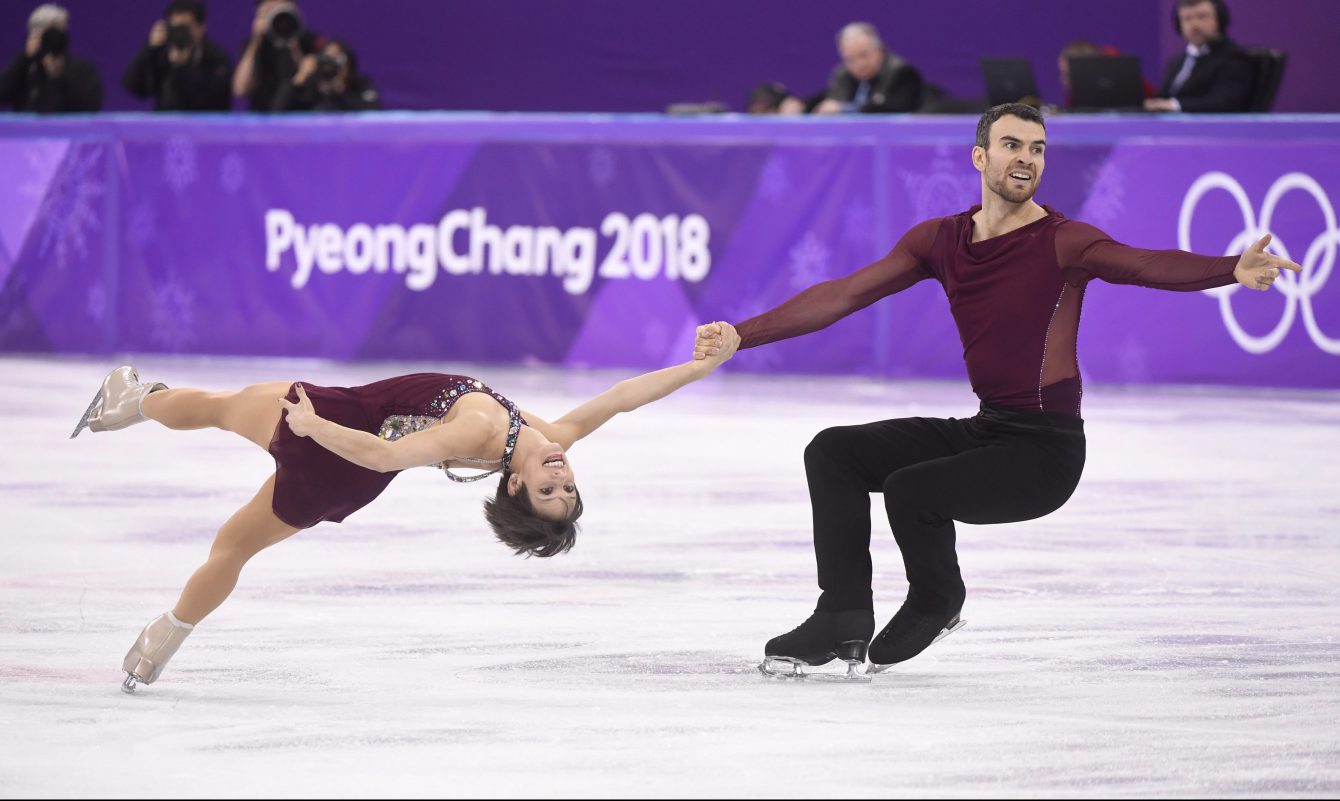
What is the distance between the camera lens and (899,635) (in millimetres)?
5246

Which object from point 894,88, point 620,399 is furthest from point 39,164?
point 620,399

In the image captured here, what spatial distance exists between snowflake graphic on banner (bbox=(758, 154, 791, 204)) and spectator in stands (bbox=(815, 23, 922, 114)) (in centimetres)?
67

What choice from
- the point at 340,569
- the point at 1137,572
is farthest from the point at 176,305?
the point at 1137,572

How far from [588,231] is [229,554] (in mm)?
7927

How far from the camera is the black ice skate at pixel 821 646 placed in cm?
518

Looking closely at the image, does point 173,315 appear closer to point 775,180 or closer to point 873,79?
point 775,180

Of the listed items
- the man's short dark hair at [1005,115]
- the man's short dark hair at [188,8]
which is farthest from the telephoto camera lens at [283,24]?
the man's short dark hair at [1005,115]

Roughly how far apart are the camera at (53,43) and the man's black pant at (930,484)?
10.5 metres

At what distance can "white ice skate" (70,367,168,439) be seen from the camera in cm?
581

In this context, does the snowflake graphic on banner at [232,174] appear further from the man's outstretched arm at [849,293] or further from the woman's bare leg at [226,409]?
the man's outstretched arm at [849,293]

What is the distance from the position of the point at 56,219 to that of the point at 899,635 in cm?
980

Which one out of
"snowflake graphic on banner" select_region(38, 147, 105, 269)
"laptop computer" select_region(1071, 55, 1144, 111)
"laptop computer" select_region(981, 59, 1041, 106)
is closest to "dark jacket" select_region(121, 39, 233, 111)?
"snowflake graphic on banner" select_region(38, 147, 105, 269)

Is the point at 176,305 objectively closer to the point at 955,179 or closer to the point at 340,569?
the point at 955,179

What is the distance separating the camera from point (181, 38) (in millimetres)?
14109
